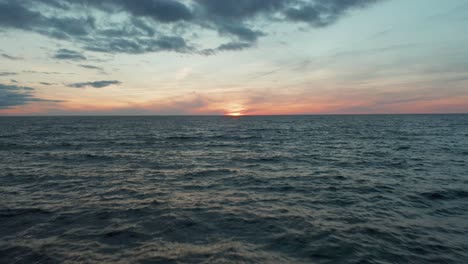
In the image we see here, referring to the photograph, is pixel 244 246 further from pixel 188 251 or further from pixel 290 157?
pixel 290 157

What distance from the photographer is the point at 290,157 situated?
97.1 ft

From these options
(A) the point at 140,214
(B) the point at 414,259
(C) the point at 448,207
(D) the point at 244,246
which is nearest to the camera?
(B) the point at 414,259

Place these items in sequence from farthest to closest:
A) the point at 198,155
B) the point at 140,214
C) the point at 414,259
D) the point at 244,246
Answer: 1. the point at 198,155
2. the point at 140,214
3. the point at 244,246
4. the point at 414,259

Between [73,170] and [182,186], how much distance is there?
11.9m

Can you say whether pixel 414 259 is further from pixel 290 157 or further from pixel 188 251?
pixel 290 157

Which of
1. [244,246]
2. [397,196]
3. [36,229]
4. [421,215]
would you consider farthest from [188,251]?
[397,196]

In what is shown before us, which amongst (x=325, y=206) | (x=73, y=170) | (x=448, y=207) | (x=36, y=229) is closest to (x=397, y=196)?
(x=448, y=207)

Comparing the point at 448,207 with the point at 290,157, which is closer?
the point at 448,207

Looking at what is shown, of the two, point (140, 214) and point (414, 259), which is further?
point (140, 214)

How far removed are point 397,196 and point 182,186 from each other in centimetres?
1387

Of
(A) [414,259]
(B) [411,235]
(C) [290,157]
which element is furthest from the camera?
(C) [290,157]

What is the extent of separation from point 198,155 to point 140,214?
65.6ft

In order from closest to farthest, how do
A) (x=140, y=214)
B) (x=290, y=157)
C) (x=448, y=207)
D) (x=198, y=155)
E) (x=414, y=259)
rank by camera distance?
(x=414, y=259)
(x=140, y=214)
(x=448, y=207)
(x=290, y=157)
(x=198, y=155)

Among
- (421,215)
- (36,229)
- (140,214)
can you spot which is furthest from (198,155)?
(421,215)
